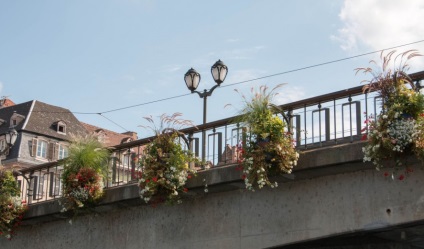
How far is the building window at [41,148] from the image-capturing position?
63719 mm

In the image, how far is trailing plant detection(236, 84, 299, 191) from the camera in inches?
421

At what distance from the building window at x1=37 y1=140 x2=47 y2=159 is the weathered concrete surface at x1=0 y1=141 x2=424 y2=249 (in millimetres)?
50280

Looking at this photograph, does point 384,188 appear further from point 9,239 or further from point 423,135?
point 9,239

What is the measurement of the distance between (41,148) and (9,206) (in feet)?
165

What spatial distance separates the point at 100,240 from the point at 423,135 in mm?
6897

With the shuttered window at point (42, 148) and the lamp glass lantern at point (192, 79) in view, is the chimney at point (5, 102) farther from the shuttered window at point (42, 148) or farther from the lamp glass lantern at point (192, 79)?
the lamp glass lantern at point (192, 79)

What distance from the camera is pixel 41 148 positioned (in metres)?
64.2

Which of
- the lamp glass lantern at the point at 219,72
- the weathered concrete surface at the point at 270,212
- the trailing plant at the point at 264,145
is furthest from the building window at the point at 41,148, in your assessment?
the trailing plant at the point at 264,145

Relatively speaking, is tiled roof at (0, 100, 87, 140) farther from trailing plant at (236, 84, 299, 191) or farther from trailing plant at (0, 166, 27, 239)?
trailing plant at (236, 84, 299, 191)

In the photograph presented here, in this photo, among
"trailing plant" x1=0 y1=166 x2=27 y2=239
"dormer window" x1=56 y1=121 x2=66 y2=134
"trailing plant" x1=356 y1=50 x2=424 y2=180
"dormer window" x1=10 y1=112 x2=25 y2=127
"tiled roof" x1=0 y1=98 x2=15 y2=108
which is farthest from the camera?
"tiled roof" x1=0 y1=98 x2=15 y2=108

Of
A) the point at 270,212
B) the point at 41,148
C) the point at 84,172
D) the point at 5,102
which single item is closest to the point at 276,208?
the point at 270,212

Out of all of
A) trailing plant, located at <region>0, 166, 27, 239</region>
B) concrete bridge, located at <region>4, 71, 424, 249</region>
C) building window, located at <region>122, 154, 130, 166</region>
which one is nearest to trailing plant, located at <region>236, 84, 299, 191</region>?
concrete bridge, located at <region>4, 71, 424, 249</region>

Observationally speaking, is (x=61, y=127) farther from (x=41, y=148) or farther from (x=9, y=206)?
(x=9, y=206)

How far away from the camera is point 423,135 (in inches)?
369
